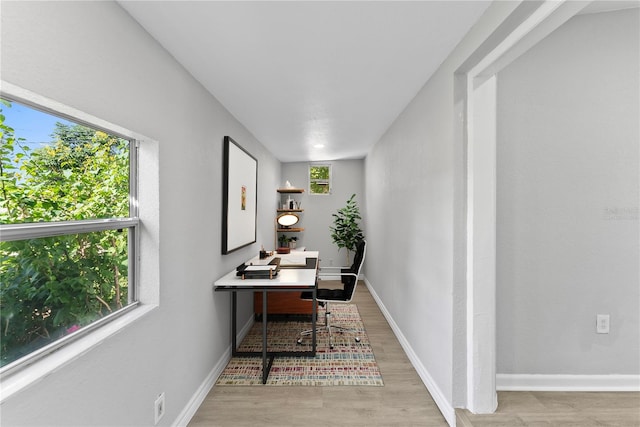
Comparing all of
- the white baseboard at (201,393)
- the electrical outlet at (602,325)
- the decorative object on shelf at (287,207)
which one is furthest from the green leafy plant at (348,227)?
the electrical outlet at (602,325)

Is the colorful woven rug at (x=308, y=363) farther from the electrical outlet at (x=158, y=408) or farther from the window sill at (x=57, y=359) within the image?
the window sill at (x=57, y=359)

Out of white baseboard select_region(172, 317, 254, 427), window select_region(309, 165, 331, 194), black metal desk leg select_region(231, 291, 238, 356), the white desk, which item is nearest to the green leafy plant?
window select_region(309, 165, 331, 194)

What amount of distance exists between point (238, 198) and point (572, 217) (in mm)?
2883

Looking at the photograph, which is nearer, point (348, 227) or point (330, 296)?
point (330, 296)

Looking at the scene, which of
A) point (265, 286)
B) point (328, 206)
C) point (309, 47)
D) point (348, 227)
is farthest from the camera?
point (328, 206)

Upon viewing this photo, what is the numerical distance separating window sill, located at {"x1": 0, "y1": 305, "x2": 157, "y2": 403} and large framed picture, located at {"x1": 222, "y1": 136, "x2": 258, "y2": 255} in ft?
4.77

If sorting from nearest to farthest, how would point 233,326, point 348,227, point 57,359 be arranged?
point 57,359
point 233,326
point 348,227

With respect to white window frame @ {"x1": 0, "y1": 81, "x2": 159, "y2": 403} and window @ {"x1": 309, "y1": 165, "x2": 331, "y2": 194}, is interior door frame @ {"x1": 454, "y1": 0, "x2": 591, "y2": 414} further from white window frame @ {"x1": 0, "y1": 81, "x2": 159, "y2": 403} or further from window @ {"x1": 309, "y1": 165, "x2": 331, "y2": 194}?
window @ {"x1": 309, "y1": 165, "x2": 331, "y2": 194}

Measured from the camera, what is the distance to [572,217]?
7.55ft

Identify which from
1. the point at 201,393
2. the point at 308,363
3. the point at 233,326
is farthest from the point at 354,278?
the point at 201,393

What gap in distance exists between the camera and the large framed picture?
2.97 metres

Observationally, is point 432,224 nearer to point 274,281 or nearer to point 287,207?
point 274,281

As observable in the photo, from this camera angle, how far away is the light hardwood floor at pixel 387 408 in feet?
6.53

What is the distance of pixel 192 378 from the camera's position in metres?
2.26
